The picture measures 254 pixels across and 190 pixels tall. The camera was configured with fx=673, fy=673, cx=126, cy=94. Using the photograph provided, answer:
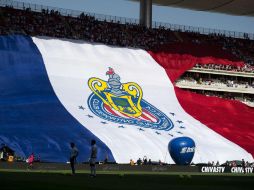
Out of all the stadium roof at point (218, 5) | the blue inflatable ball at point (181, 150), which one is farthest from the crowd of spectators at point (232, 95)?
the blue inflatable ball at point (181, 150)

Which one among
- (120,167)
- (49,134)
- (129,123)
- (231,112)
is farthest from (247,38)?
(120,167)

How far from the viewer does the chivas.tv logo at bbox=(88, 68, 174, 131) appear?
223 feet

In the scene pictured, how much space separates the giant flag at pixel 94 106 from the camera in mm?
59875

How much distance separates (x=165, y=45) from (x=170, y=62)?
5.29 metres

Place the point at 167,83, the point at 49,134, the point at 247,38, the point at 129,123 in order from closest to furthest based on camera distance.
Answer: the point at 49,134
the point at 129,123
the point at 167,83
the point at 247,38

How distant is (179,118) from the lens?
71875 mm

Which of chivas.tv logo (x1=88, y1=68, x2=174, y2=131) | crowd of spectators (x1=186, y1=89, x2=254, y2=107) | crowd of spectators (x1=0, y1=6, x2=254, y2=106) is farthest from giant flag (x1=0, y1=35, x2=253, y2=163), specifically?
crowd of spectators (x1=186, y1=89, x2=254, y2=107)

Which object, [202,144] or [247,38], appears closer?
[202,144]

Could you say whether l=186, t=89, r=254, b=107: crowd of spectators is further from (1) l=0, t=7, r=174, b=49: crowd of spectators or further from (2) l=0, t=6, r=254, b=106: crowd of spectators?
(1) l=0, t=7, r=174, b=49: crowd of spectators

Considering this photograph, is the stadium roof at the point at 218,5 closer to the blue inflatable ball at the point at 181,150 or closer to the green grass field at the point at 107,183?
the blue inflatable ball at the point at 181,150

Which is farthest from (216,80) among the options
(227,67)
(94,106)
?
(94,106)

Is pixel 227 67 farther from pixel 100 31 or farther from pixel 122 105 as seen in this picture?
pixel 122 105

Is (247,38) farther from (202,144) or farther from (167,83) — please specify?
(202,144)

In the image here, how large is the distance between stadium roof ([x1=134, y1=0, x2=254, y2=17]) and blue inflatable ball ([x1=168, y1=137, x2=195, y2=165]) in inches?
1488
